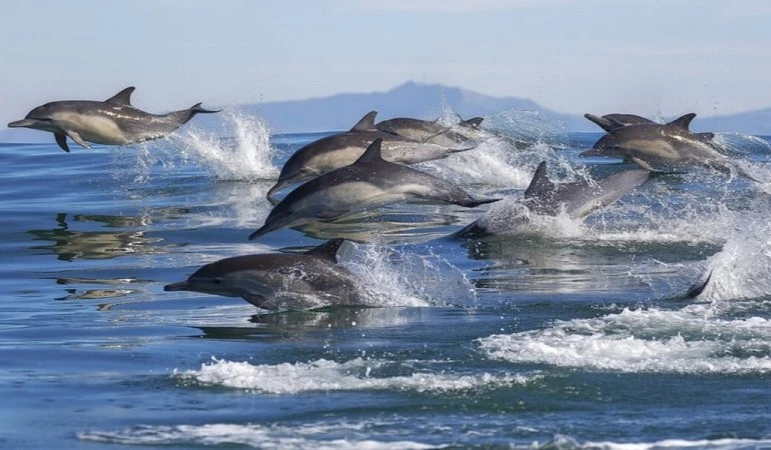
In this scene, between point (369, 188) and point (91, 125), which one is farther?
point (91, 125)

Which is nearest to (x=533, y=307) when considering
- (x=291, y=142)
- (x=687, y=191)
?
(x=687, y=191)

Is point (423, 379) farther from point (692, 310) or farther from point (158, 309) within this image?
point (158, 309)

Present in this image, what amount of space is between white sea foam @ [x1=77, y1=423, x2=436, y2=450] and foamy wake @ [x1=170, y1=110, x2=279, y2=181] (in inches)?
673

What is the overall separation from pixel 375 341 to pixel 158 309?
8.63ft

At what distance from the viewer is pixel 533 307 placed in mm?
11719

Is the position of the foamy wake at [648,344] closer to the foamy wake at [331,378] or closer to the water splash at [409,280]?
the foamy wake at [331,378]

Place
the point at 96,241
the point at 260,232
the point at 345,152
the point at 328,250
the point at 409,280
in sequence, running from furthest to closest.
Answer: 1. the point at 345,152
2. the point at 96,241
3. the point at 260,232
4. the point at 409,280
5. the point at 328,250

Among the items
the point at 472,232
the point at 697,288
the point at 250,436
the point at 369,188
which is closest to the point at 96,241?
the point at 369,188

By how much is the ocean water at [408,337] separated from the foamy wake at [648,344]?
0.03m

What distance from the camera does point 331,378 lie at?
29.6 feet

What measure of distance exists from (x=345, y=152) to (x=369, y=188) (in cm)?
375

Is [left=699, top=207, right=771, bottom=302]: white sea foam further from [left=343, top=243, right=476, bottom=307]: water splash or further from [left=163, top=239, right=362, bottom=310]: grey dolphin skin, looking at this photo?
[left=163, top=239, right=362, bottom=310]: grey dolphin skin

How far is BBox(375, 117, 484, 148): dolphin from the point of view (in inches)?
909

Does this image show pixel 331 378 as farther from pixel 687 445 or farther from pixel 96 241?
pixel 96 241
